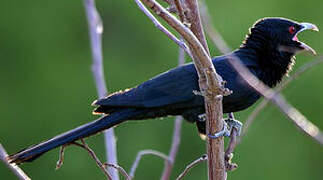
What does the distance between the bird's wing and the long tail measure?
2.3 inches

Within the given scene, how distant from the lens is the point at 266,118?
20.7ft

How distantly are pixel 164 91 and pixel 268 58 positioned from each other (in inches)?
27.1

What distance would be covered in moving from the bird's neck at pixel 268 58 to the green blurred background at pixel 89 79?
2.37 meters

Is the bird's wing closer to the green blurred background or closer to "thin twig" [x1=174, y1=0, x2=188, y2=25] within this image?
"thin twig" [x1=174, y1=0, x2=188, y2=25]

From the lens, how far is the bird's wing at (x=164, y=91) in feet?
11.0

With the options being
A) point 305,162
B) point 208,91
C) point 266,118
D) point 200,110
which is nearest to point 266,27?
point 200,110

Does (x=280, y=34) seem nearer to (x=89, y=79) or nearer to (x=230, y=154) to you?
(x=230, y=154)

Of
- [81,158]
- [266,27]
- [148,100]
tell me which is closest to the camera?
[148,100]

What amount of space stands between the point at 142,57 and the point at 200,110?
9.84ft

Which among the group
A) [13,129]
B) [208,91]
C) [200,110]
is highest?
[208,91]

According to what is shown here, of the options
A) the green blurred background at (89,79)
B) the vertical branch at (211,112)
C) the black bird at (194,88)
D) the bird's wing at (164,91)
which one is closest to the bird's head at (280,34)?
the black bird at (194,88)

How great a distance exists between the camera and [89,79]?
246 inches

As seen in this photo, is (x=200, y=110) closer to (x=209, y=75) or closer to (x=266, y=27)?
(x=266, y=27)

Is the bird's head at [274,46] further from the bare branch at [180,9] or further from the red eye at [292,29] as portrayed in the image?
the bare branch at [180,9]
